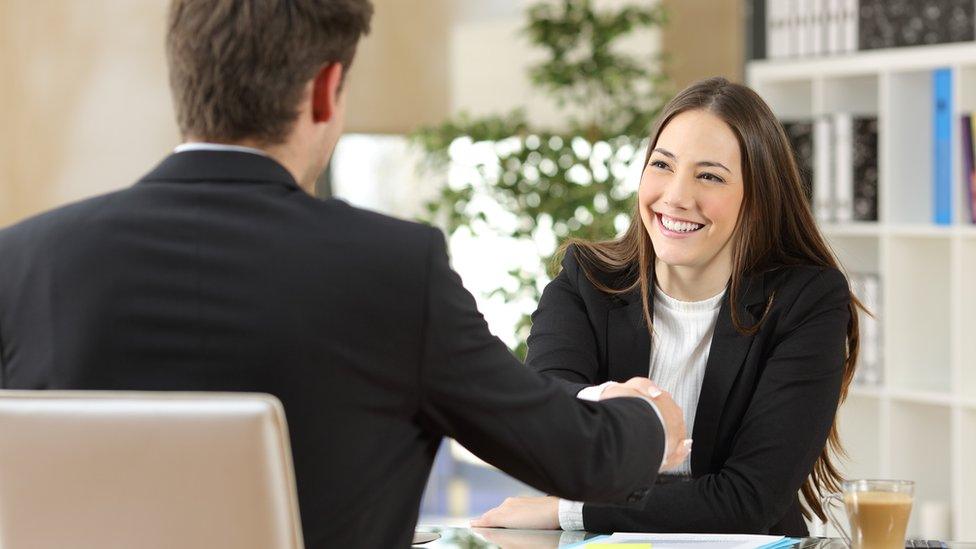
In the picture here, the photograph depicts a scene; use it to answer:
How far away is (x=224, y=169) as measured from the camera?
1.26 metres

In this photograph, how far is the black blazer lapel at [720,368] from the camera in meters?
2.18

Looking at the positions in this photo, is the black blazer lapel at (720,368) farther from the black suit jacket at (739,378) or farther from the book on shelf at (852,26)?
the book on shelf at (852,26)

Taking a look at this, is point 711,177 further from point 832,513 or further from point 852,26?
point 852,26

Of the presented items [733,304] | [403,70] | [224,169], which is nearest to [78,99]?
[403,70]

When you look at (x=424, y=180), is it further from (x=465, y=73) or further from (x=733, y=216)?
(x=733, y=216)

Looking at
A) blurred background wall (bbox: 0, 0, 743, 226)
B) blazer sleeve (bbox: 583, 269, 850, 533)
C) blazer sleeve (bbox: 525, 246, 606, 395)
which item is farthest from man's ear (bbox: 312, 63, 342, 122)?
blurred background wall (bbox: 0, 0, 743, 226)

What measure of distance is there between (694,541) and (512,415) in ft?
1.90

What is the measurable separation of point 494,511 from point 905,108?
2.59m

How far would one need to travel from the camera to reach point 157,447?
3.83 ft

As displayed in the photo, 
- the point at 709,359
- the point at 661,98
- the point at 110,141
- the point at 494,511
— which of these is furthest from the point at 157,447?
the point at 661,98

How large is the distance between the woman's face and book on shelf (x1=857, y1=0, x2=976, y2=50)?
1932mm

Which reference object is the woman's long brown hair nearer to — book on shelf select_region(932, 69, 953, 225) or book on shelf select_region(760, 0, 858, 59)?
book on shelf select_region(932, 69, 953, 225)

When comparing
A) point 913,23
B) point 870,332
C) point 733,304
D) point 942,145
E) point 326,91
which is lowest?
point 870,332

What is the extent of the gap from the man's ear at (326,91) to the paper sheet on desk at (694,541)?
77cm
